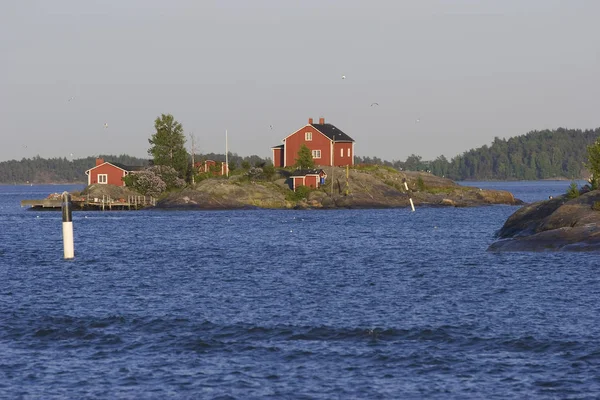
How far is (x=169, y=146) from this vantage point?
125 m

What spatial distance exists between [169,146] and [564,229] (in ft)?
276

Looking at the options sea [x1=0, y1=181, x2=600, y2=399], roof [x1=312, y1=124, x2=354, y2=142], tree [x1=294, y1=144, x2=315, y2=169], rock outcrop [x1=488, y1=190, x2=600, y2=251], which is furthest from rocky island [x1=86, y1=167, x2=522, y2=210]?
rock outcrop [x1=488, y1=190, x2=600, y2=251]

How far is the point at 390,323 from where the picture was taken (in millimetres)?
27984

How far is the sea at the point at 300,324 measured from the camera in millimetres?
20875

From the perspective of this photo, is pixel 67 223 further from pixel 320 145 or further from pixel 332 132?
pixel 332 132

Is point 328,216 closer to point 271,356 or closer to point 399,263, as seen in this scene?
point 399,263

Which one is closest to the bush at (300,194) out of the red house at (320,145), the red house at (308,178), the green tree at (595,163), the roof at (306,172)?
the red house at (308,178)

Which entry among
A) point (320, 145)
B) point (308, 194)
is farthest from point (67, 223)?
point (320, 145)

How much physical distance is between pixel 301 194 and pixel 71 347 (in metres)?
86.6

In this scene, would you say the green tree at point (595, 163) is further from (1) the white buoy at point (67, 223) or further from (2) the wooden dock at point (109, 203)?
(2) the wooden dock at point (109, 203)

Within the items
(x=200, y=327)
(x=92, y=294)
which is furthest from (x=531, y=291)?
(x=92, y=294)

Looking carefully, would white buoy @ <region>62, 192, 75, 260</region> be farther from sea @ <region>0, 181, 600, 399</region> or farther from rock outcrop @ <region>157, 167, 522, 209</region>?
rock outcrop @ <region>157, 167, 522, 209</region>

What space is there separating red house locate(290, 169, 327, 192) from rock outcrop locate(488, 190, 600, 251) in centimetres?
5841

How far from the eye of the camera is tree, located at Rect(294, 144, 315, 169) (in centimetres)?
11638
